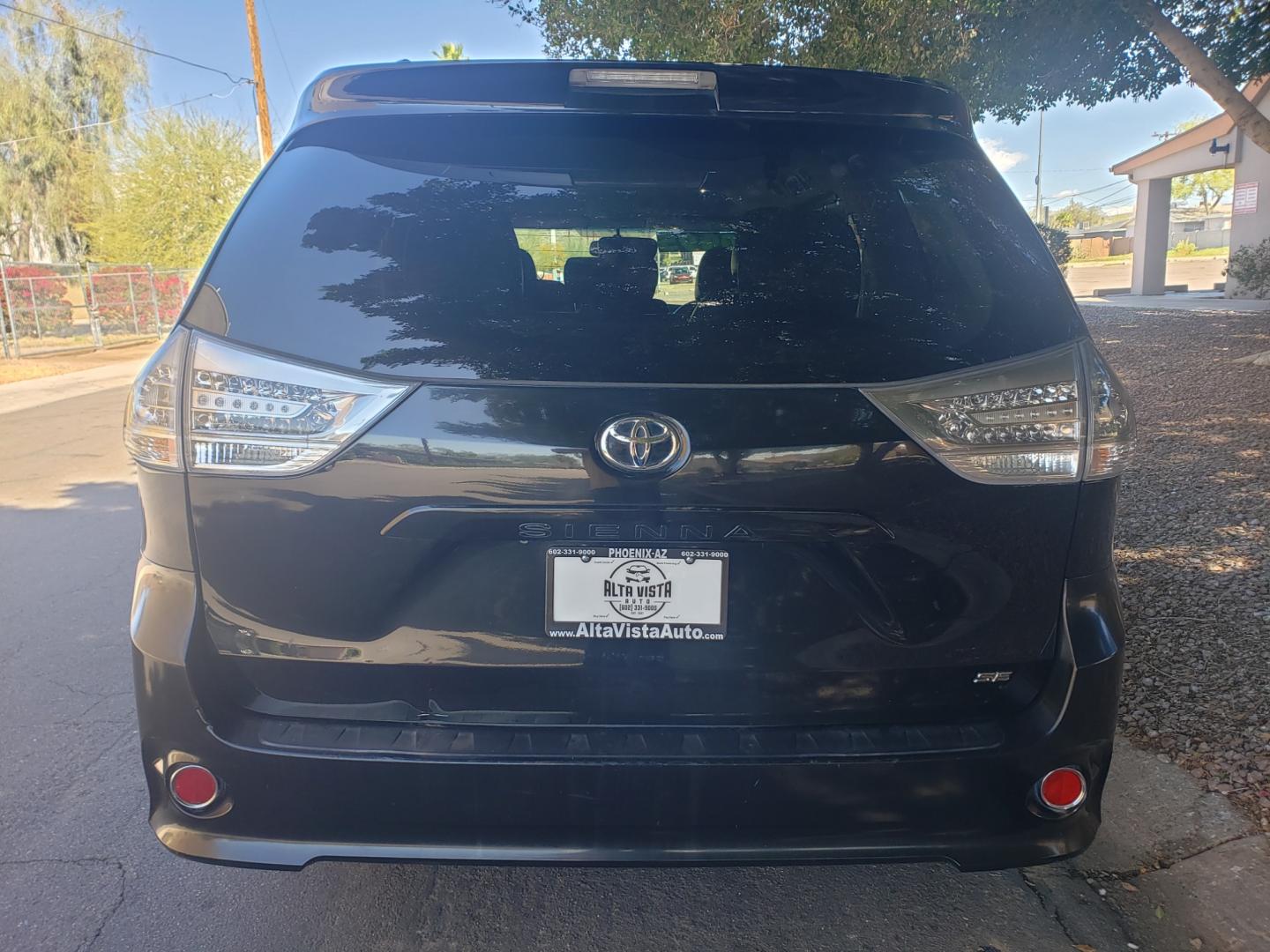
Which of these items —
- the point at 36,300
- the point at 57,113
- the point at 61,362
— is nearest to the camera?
the point at 61,362

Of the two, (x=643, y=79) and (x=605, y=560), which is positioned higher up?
(x=643, y=79)

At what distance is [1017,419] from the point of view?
71.1 inches

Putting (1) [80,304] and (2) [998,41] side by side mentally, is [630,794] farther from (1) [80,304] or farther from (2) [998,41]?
(1) [80,304]

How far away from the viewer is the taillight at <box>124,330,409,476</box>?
1.76 meters

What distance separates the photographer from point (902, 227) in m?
2.17

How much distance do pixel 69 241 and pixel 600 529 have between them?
40.0 metres

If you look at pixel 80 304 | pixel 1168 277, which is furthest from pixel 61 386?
pixel 1168 277

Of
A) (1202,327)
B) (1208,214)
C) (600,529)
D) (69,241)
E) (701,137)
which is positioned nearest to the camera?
(600,529)

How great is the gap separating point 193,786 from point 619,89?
163 cm

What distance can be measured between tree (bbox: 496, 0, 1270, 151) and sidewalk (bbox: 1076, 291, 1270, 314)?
329 inches

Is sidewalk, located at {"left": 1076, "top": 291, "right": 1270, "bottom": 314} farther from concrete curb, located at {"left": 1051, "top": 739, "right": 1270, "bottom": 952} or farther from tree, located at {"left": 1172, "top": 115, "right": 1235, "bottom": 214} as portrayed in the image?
tree, located at {"left": 1172, "top": 115, "right": 1235, "bottom": 214}

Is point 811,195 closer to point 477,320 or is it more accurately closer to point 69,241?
point 477,320

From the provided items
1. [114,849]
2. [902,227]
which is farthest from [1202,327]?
[114,849]

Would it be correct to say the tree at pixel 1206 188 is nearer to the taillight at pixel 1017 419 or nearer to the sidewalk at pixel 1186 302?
the sidewalk at pixel 1186 302
